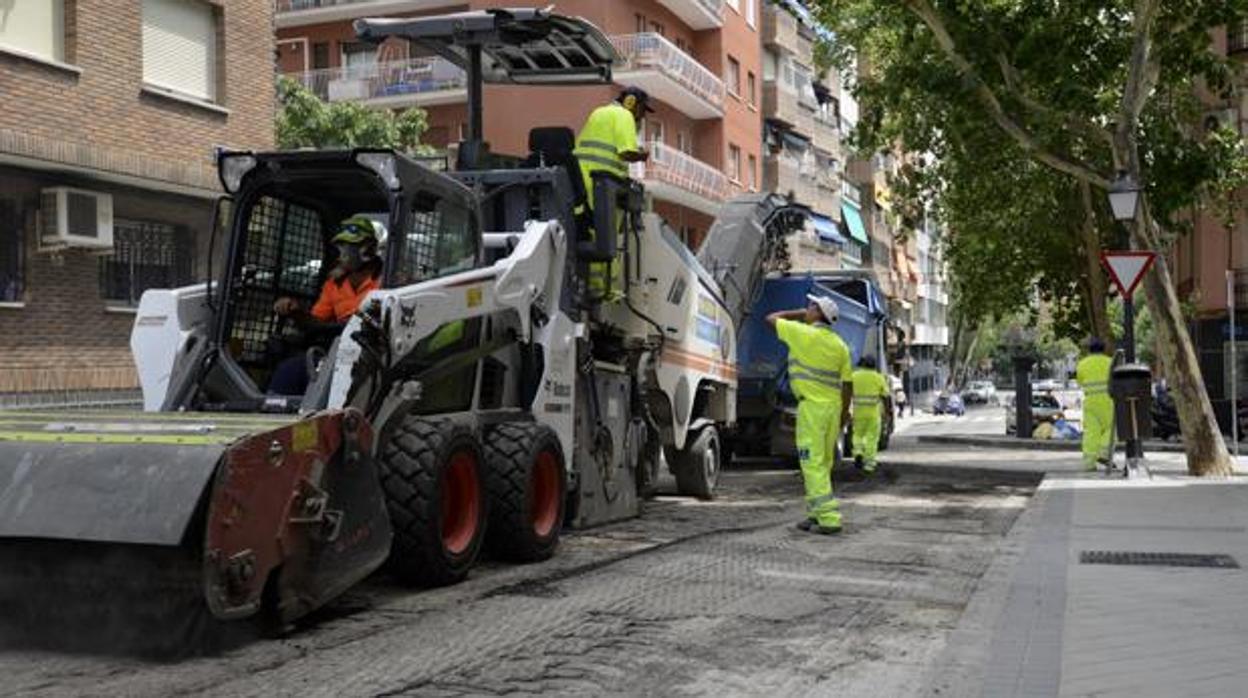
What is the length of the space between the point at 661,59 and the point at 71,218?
21.0 m

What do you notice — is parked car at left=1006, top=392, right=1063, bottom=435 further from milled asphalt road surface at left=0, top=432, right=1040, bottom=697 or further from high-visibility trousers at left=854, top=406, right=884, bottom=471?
milled asphalt road surface at left=0, top=432, right=1040, bottom=697

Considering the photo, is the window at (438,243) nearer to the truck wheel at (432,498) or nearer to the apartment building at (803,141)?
the truck wheel at (432,498)

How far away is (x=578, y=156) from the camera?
9.74 m

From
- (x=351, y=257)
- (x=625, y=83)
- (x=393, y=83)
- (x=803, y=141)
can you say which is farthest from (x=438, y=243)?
(x=803, y=141)

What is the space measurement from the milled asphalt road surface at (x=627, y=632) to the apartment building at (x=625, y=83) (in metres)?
22.4

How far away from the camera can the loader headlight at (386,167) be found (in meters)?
7.15

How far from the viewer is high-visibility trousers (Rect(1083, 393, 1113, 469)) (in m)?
15.9

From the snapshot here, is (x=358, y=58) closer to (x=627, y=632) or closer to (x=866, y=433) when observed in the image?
(x=866, y=433)

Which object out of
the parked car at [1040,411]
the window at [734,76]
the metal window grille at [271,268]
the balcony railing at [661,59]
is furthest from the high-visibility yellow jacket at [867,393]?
the window at [734,76]

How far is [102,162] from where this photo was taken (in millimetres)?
14805

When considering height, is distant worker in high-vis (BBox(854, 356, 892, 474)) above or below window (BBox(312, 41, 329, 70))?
below

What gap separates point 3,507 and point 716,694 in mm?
3065

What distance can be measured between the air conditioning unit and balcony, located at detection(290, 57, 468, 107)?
20.1 m

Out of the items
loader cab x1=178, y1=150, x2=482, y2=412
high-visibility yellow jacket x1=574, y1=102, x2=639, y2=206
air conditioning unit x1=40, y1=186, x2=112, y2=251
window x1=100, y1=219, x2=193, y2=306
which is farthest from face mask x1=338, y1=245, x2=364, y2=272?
window x1=100, y1=219, x2=193, y2=306
